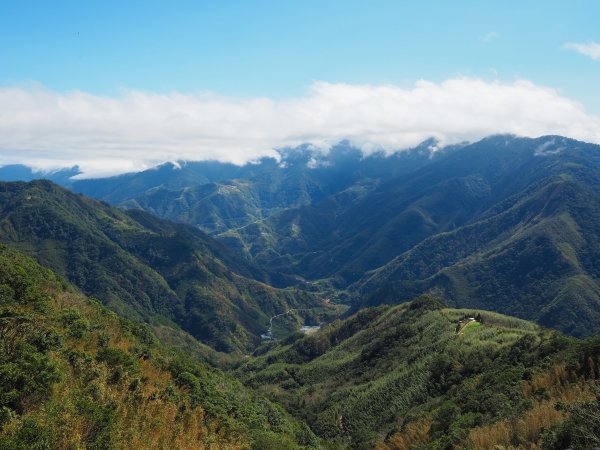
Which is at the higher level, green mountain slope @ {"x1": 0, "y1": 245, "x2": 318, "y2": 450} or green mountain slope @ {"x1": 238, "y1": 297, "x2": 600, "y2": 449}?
green mountain slope @ {"x1": 0, "y1": 245, "x2": 318, "y2": 450}

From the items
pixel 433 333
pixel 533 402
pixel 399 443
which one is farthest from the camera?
pixel 433 333

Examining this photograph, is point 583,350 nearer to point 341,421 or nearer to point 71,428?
point 71,428

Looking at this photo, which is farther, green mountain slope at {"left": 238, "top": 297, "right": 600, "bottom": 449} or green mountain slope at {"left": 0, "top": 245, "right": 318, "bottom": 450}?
green mountain slope at {"left": 238, "top": 297, "right": 600, "bottom": 449}

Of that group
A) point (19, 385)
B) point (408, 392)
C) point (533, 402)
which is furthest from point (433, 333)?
point (19, 385)

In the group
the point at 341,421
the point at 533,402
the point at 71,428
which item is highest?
the point at 71,428
